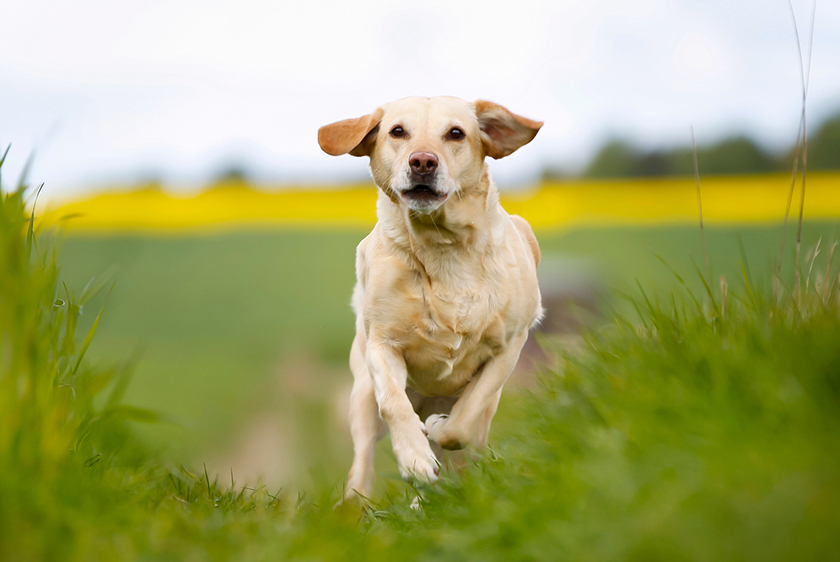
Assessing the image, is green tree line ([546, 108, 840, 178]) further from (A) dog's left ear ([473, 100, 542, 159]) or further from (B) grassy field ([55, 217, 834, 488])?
(A) dog's left ear ([473, 100, 542, 159])

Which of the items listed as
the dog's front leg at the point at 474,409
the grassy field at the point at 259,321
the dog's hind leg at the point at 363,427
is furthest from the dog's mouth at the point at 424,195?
the grassy field at the point at 259,321

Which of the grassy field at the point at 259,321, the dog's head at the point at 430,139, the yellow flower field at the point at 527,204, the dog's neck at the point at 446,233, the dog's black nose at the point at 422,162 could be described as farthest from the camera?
the yellow flower field at the point at 527,204

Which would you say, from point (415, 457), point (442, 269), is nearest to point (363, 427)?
point (415, 457)

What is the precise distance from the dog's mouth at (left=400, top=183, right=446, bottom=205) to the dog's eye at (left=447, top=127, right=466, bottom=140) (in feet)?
1.35

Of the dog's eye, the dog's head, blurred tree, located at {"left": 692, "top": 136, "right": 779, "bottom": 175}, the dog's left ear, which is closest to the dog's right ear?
the dog's head

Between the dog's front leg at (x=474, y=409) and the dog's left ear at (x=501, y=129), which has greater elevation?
the dog's left ear at (x=501, y=129)

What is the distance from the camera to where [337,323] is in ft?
64.2

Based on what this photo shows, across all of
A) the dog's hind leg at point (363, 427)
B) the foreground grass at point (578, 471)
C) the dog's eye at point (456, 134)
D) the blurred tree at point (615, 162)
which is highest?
the dog's eye at point (456, 134)

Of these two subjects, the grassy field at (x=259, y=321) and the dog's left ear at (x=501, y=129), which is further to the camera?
the grassy field at (x=259, y=321)

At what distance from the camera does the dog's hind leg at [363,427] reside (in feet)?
12.9

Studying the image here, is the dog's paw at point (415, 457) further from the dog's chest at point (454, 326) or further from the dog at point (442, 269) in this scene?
the dog's chest at point (454, 326)

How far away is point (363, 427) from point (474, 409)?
31.7 inches

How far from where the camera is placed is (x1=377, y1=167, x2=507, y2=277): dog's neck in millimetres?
3785

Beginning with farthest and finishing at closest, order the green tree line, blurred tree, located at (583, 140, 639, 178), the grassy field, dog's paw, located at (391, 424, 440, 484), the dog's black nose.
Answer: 1. blurred tree, located at (583, 140, 639, 178)
2. the green tree line
3. the grassy field
4. the dog's black nose
5. dog's paw, located at (391, 424, 440, 484)
